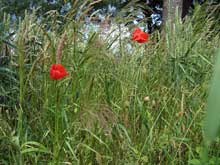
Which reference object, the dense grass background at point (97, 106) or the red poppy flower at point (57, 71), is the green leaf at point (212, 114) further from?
the red poppy flower at point (57, 71)

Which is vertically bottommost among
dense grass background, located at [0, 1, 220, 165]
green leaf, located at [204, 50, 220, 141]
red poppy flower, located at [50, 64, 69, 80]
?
dense grass background, located at [0, 1, 220, 165]

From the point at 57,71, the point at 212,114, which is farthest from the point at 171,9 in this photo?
the point at 212,114

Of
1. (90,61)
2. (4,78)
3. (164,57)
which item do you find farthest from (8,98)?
(164,57)

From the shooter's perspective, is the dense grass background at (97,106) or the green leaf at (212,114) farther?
the dense grass background at (97,106)

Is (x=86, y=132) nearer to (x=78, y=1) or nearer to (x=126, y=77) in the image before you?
(x=126, y=77)

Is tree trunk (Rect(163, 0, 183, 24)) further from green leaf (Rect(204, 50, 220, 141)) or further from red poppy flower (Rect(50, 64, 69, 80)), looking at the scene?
green leaf (Rect(204, 50, 220, 141))

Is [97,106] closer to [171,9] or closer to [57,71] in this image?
[57,71]

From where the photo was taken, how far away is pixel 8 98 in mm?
2701

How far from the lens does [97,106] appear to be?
6.55ft

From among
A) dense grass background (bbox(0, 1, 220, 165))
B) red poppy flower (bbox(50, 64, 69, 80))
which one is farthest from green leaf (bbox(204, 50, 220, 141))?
red poppy flower (bbox(50, 64, 69, 80))

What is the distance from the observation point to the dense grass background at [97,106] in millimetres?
2184

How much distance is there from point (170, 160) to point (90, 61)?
2.12 ft

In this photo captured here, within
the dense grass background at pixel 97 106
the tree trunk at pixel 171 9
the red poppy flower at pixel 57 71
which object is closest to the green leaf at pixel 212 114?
the dense grass background at pixel 97 106

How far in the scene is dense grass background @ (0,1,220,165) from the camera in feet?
7.16
